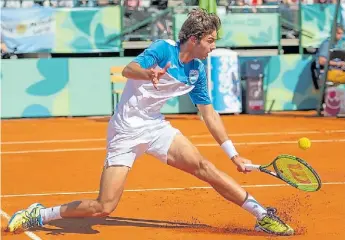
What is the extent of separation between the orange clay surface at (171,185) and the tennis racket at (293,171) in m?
0.44

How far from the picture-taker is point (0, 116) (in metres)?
16.7

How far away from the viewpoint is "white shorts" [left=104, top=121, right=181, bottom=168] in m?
6.47

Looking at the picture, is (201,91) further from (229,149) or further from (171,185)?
(171,185)

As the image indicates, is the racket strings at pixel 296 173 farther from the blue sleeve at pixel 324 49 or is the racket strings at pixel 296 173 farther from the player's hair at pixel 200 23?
the blue sleeve at pixel 324 49

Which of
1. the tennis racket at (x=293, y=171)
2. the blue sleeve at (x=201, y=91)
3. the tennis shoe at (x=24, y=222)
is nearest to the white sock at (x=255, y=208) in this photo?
the tennis racket at (x=293, y=171)

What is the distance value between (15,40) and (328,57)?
608 cm

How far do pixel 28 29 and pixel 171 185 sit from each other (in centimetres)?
853

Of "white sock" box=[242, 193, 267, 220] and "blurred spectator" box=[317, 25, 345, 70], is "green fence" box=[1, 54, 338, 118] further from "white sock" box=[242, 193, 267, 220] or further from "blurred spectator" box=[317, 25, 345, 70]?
"white sock" box=[242, 193, 267, 220]

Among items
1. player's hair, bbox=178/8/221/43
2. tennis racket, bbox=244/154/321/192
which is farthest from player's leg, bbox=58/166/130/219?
player's hair, bbox=178/8/221/43

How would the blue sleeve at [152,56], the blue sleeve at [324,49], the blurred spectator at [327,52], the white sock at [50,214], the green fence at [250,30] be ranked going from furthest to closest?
1. the green fence at [250,30]
2. the blue sleeve at [324,49]
3. the blurred spectator at [327,52]
4. the white sock at [50,214]
5. the blue sleeve at [152,56]

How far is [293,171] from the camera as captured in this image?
21.1 feet

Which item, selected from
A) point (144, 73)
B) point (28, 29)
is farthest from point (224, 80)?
point (144, 73)

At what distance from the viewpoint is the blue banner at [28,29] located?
16625 millimetres

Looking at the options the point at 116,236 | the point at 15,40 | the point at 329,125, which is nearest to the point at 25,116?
the point at 15,40
